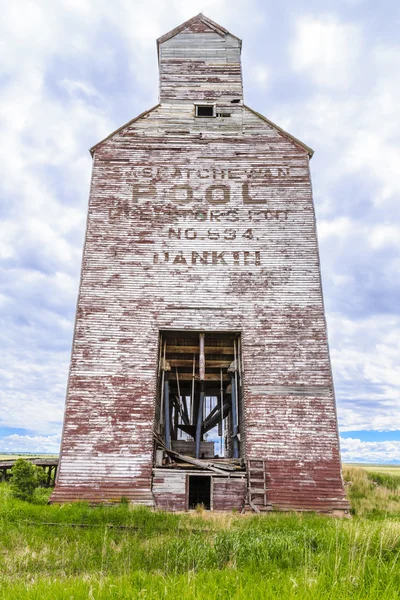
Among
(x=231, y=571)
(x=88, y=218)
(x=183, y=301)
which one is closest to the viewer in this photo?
(x=231, y=571)

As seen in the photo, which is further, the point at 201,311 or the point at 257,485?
the point at 201,311

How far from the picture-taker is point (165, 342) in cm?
1532

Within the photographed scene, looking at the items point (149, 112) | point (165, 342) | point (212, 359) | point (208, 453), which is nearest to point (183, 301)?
point (165, 342)

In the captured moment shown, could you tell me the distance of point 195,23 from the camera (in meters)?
20.3

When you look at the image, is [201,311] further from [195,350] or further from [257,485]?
[257,485]

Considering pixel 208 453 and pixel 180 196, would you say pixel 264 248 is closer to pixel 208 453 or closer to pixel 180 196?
pixel 180 196

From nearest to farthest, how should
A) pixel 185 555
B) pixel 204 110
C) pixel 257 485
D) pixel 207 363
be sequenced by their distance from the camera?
1. pixel 185 555
2. pixel 257 485
3. pixel 207 363
4. pixel 204 110

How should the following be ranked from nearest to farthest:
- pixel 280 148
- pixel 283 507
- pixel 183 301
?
1. pixel 283 507
2. pixel 183 301
3. pixel 280 148

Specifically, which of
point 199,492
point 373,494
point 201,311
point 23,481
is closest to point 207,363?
point 201,311

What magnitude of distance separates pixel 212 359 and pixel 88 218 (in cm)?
736

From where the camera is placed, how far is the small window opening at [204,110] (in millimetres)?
18531

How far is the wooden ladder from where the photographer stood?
1267cm

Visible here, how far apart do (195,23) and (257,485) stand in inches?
813

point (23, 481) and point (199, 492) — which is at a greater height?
point (23, 481)
